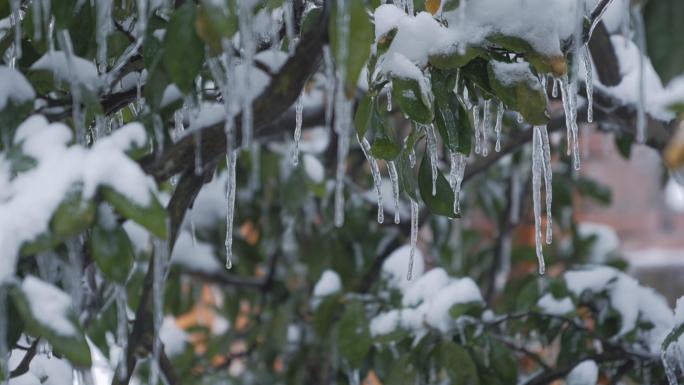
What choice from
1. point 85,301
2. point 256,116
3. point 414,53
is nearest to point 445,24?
point 414,53

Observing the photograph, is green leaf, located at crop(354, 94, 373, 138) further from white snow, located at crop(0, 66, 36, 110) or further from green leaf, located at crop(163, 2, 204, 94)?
white snow, located at crop(0, 66, 36, 110)

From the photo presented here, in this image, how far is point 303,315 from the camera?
2105mm

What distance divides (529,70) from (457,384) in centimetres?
52

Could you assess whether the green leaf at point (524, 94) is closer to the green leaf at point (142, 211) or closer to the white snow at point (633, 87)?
the green leaf at point (142, 211)

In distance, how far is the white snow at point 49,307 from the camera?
1.96ft

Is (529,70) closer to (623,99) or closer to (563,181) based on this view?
(623,99)

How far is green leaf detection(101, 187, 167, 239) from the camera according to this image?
1.97 ft

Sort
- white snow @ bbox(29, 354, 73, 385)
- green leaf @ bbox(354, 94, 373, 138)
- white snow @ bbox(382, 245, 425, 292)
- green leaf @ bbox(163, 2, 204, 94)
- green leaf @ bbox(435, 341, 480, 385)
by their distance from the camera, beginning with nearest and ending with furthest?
green leaf @ bbox(163, 2, 204, 94) → green leaf @ bbox(354, 94, 373, 138) → white snow @ bbox(29, 354, 73, 385) → green leaf @ bbox(435, 341, 480, 385) → white snow @ bbox(382, 245, 425, 292)

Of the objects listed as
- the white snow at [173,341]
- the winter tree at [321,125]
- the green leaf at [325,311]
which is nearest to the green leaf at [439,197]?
the winter tree at [321,125]

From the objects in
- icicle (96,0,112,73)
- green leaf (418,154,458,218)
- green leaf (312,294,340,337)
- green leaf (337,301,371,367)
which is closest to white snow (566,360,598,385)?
green leaf (337,301,371,367)

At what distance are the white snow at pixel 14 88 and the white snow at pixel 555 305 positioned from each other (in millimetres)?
830

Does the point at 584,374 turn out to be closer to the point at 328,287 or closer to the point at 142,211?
the point at 328,287

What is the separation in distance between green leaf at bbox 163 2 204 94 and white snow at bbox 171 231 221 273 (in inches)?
52.6

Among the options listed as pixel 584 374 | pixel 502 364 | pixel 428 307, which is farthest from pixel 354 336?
pixel 584 374
